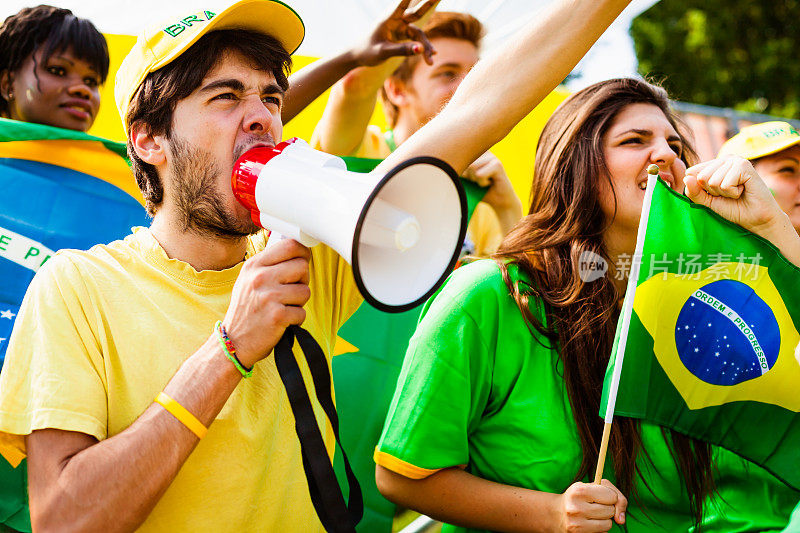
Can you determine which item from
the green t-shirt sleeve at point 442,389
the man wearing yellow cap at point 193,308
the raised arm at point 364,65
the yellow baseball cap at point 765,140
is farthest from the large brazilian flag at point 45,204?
the yellow baseball cap at point 765,140

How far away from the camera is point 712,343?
84.1 inches

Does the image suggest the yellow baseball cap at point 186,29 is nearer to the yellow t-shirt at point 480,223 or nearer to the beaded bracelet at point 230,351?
the beaded bracelet at point 230,351

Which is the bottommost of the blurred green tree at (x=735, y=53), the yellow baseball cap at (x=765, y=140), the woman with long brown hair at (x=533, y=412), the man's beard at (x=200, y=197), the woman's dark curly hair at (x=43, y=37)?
the woman with long brown hair at (x=533, y=412)

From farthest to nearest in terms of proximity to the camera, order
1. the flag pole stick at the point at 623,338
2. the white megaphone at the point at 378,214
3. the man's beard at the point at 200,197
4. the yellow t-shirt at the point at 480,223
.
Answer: the yellow t-shirt at the point at 480,223
the flag pole stick at the point at 623,338
the man's beard at the point at 200,197
the white megaphone at the point at 378,214

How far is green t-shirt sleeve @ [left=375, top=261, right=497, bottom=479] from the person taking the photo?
80.8 inches

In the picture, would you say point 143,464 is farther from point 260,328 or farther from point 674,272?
point 674,272

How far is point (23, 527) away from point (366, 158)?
181 cm

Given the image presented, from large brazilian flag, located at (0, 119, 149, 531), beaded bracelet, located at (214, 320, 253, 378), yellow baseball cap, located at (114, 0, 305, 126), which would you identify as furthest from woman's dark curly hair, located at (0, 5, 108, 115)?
beaded bracelet, located at (214, 320, 253, 378)

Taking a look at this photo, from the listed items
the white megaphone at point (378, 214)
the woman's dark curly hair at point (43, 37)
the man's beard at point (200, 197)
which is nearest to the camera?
the white megaphone at point (378, 214)

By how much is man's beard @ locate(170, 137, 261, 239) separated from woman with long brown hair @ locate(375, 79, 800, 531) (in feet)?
2.08

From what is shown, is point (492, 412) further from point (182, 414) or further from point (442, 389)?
point (182, 414)

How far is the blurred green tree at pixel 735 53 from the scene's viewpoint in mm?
20609

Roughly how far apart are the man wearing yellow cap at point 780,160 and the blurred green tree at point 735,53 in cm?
1812

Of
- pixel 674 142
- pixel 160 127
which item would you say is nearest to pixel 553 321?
pixel 674 142
